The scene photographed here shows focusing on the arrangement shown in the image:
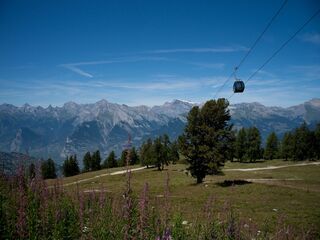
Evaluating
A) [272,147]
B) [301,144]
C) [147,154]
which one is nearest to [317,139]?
[301,144]

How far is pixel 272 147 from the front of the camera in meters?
126

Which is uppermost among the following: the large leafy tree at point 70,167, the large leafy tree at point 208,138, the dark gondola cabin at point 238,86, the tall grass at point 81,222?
the dark gondola cabin at point 238,86

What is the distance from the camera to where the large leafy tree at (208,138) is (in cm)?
4275

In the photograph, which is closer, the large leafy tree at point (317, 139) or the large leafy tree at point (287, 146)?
the large leafy tree at point (317, 139)

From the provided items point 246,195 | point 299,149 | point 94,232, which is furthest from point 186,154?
point 299,149

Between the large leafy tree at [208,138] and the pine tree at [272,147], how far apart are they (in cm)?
8851

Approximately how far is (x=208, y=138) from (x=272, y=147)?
92.8 metres

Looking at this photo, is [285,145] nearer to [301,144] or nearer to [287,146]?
[287,146]

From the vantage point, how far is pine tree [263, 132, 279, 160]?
125 meters

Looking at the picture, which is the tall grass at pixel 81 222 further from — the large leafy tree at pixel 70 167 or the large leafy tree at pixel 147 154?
the large leafy tree at pixel 70 167

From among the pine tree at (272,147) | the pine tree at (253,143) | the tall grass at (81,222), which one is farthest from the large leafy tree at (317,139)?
the tall grass at (81,222)

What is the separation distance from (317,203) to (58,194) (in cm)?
2463

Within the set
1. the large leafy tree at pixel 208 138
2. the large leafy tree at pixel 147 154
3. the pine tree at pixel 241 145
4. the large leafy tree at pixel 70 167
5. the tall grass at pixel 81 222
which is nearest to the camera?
the tall grass at pixel 81 222

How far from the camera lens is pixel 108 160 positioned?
151 meters
